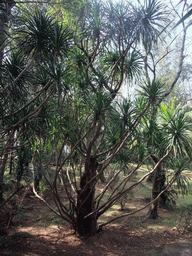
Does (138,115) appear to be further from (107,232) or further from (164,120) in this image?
(107,232)

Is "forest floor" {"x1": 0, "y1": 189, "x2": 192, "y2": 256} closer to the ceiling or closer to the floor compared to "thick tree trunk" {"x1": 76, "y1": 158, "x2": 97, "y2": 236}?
closer to the floor

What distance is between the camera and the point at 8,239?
15.4 ft

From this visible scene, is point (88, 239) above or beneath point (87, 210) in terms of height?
beneath

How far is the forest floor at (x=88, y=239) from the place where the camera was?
4.38m

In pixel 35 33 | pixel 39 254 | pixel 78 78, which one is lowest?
pixel 39 254

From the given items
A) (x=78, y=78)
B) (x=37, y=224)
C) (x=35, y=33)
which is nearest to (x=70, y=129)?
(x=78, y=78)

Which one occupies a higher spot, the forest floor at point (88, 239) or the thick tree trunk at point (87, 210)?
the thick tree trunk at point (87, 210)

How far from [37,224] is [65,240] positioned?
1.49 meters

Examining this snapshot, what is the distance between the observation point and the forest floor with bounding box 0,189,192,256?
438cm

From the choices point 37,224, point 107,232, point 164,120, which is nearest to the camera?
point 164,120

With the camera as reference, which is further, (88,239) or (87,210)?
(87,210)

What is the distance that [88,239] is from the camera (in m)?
4.84

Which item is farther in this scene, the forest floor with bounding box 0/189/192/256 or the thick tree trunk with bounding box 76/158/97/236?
the thick tree trunk with bounding box 76/158/97/236

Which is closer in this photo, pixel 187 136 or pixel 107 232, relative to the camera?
pixel 187 136
